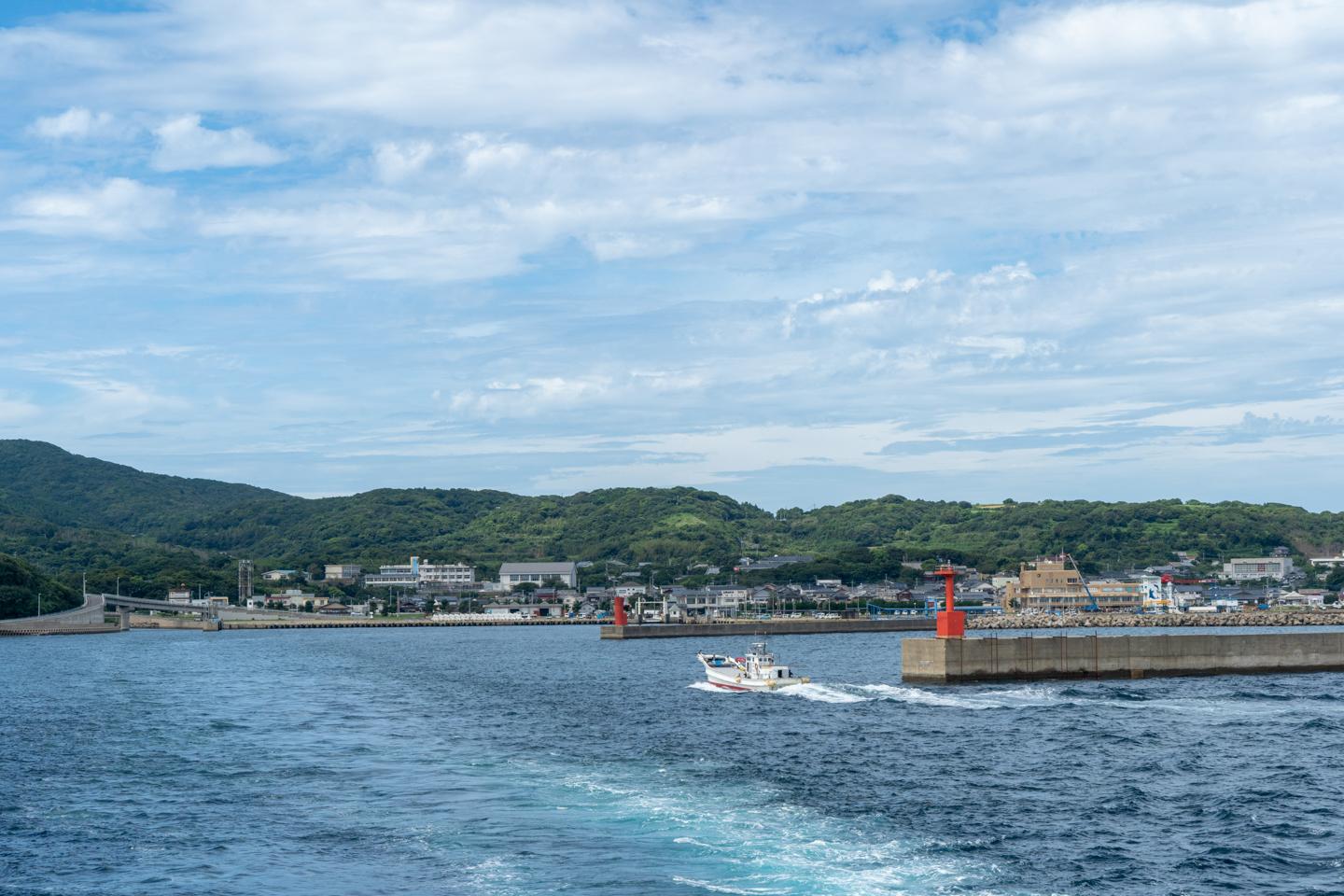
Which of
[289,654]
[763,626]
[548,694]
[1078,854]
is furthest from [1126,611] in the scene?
[1078,854]

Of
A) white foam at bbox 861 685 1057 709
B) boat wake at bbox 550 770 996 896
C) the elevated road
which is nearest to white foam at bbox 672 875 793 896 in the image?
boat wake at bbox 550 770 996 896

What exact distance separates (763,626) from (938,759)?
10461cm

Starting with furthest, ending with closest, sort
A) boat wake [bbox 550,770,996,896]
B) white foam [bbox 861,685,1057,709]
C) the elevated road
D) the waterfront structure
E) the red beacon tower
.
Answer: the waterfront structure
the elevated road
the red beacon tower
white foam [bbox 861,685,1057,709]
boat wake [bbox 550,770,996,896]

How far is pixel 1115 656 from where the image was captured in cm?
6488

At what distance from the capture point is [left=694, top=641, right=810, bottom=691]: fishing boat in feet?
219

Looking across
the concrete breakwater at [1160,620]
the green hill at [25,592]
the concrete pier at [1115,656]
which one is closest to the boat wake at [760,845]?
the concrete pier at [1115,656]

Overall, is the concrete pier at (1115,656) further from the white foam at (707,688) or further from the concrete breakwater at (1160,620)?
the concrete breakwater at (1160,620)

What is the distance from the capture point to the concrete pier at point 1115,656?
6206cm

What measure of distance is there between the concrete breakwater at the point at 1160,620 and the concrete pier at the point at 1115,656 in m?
93.6

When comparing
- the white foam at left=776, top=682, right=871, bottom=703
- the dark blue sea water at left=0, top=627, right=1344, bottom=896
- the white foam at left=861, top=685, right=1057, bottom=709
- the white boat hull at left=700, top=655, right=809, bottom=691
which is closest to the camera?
the dark blue sea water at left=0, top=627, right=1344, bottom=896

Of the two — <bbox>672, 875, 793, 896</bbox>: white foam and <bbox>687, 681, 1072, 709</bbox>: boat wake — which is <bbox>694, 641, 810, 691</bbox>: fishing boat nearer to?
<bbox>687, 681, 1072, 709</bbox>: boat wake

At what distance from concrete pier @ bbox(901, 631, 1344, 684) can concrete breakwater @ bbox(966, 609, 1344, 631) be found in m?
93.6

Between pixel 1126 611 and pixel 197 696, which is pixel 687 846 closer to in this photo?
pixel 197 696

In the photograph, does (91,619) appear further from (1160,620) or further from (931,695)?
(931,695)
